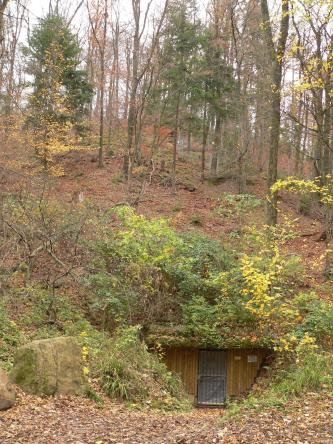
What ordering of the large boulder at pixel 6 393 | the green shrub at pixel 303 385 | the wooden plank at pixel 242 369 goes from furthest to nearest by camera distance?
the wooden plank at pixel 242 369
the green shrub at pixel 303 385
the large boulder at pixel 6 393

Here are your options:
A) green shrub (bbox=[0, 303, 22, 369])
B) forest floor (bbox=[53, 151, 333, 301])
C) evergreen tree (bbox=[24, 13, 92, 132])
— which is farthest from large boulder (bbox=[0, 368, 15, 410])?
evergreen tree (bbox=[24, 13, 92, 132])

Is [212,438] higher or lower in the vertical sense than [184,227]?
lower

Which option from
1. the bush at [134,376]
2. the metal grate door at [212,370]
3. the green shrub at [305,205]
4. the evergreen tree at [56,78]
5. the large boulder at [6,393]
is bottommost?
the metal grate door at [212,370]

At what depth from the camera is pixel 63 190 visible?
21547 mm

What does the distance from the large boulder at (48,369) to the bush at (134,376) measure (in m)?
0.80

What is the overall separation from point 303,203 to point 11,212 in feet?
45.1

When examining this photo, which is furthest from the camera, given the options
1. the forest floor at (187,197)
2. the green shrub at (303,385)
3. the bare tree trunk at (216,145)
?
the bare tree trunk at (216,145)

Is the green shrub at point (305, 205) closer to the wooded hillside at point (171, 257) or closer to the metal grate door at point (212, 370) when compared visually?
the wooded hillside at point (171, 257)

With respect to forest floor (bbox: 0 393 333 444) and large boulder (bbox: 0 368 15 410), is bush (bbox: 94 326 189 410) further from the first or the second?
large boulder (bbox: 0 368 15 410)

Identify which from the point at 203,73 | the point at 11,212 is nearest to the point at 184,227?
the point at 11,212

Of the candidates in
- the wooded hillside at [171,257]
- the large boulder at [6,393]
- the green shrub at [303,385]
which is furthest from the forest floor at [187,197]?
the large boulder at [6,393]

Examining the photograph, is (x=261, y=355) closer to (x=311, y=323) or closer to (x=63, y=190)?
(x=311, y=323)

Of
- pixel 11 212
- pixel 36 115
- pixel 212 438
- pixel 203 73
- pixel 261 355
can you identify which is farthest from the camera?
pixel 203 73

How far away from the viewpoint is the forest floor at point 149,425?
5109 mm
